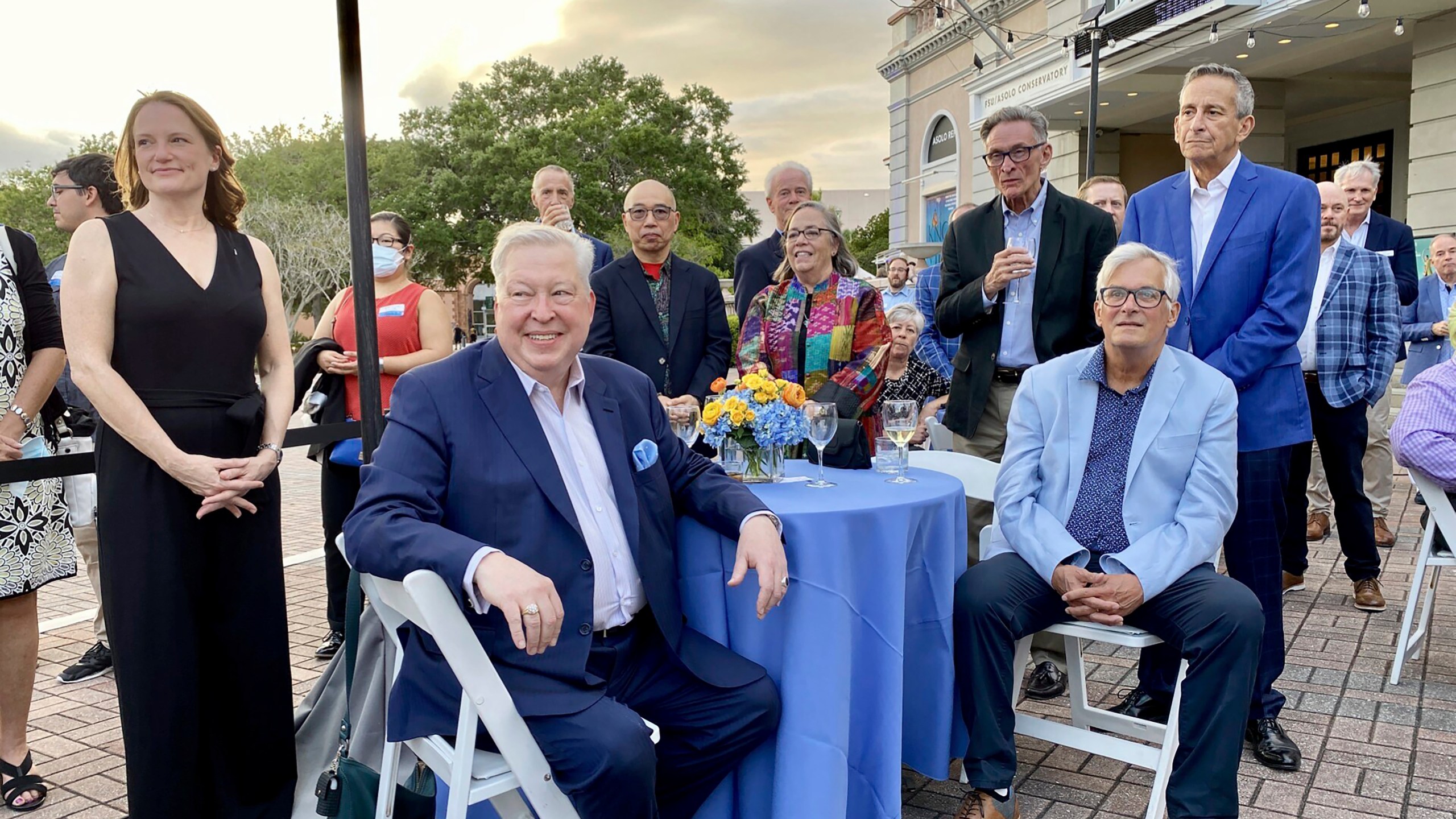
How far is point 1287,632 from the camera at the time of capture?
420 cm

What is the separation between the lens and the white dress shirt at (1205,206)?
310cm

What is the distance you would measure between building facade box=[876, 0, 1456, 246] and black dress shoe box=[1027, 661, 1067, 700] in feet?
24.7

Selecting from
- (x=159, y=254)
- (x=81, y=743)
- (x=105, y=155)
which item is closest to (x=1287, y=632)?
(x=159, y=254)

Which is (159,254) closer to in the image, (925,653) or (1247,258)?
(925,653)

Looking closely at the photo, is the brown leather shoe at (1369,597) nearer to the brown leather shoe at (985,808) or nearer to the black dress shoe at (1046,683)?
the black dress shoe at (1046,683)

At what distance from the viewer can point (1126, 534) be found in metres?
2.71

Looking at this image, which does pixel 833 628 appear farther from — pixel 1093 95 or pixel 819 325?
pixel 1093 95

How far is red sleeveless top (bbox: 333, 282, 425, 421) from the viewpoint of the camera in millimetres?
4203

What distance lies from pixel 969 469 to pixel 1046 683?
97 centimetres

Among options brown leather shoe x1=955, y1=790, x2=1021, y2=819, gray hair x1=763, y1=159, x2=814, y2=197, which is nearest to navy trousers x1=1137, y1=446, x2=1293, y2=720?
brown leather shoe x1=955, y1=790, x2=1021, y2=819

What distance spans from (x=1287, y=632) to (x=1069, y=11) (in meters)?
15.8

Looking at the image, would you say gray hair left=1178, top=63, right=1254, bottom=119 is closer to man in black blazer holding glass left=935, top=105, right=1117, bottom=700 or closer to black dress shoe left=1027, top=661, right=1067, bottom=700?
man in black blazer holding glass left=935, top=105, right=1117, bottom=700

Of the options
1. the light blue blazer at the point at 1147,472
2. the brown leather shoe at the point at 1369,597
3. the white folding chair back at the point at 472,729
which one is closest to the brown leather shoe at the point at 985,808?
the light blue blazer at the point at 1147,472

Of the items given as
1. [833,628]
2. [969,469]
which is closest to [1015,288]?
[969,469]
